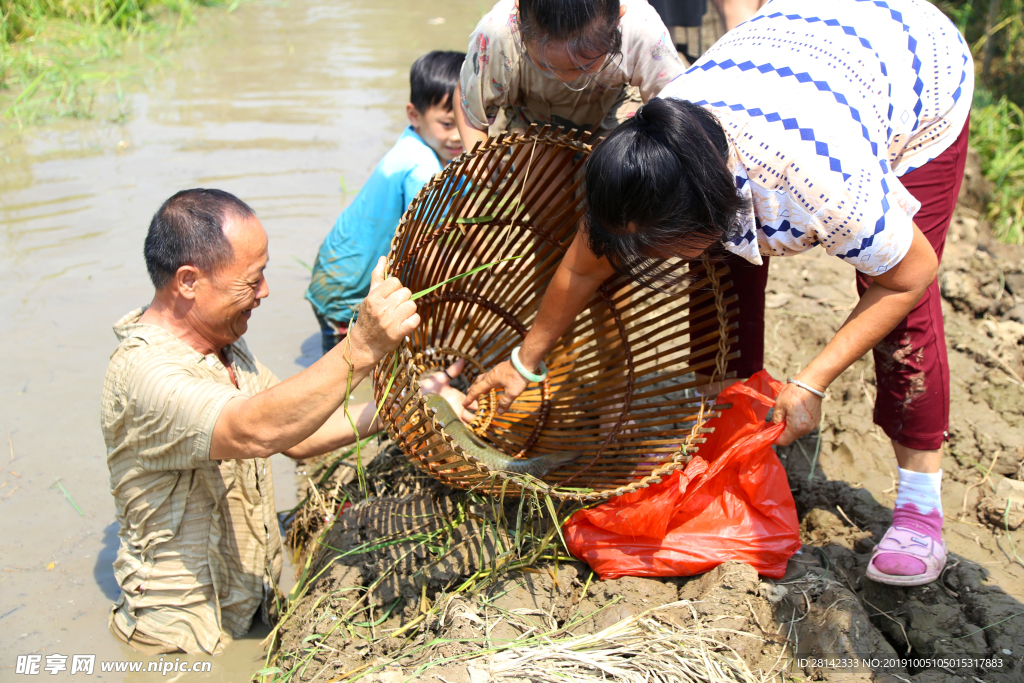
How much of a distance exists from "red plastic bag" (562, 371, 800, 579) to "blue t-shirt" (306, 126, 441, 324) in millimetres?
1671

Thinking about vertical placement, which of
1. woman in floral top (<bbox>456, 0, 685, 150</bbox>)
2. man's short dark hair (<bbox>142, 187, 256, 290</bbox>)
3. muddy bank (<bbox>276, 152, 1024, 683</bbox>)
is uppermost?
woman in floral top (<bbox>456, 0, 685, 150</bbox>)

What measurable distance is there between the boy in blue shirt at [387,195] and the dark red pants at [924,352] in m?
2.00

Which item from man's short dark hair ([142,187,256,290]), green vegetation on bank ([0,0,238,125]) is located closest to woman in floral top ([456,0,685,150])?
man's short dark hair ([142,187,256,290])

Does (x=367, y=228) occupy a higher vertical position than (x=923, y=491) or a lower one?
higher

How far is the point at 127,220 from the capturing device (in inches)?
194

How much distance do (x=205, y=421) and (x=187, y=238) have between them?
1.79 ft

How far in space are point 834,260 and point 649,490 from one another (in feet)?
8.36

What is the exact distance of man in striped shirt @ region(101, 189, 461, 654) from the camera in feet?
6.31

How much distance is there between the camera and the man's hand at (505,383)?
2.36 meters

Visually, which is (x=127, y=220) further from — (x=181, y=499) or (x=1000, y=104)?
(x=1000, y=104)

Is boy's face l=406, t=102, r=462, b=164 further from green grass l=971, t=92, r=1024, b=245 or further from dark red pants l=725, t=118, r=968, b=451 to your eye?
green grass l=971, t=92, r=1024, b=245

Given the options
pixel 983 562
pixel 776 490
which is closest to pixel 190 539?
pixel 776 490

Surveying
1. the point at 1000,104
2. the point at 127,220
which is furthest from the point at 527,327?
the point at 1000,104

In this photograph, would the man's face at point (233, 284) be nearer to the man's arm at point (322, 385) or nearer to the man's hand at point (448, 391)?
the man's arm at point (322, 385)
